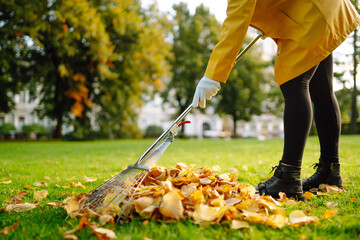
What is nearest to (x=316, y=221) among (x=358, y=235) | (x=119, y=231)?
(x=358, y=235)

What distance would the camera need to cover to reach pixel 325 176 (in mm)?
2188

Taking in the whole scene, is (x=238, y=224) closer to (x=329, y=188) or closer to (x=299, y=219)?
(x=299, y=219)

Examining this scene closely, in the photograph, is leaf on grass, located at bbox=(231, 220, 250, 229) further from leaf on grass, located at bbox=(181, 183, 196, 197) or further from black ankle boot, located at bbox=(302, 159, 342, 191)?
black ankle boot, located at bbox=(302, 159, 342, 191)

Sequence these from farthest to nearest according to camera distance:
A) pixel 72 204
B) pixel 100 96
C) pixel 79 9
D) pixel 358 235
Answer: pixel 100 96 < pixel 79 9 < pixel 72 204 < pixel 358 235

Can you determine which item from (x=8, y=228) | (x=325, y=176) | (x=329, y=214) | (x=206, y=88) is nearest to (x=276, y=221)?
(x=329, y=214)

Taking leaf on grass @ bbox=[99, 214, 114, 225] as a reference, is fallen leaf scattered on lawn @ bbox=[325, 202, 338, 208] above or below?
below

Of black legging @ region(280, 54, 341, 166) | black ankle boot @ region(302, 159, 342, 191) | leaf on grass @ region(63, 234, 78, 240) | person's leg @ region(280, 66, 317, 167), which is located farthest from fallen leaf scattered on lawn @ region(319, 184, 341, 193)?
leaf on grass @ region(63, 234, 78, 240)

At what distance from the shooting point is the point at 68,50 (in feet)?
43.0

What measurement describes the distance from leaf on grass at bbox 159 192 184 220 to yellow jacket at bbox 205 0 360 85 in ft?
2.76

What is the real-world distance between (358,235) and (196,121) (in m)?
43.5

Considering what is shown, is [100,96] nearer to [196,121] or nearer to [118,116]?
[118,116]

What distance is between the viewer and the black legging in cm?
184

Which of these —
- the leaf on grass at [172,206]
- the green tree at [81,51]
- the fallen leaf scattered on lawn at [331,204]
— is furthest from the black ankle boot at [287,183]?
the green tree at [81,51]

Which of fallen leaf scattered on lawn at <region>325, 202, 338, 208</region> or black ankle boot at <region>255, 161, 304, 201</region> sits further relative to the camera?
black ankle boot at <region>255, 161, 304, 201</region>
